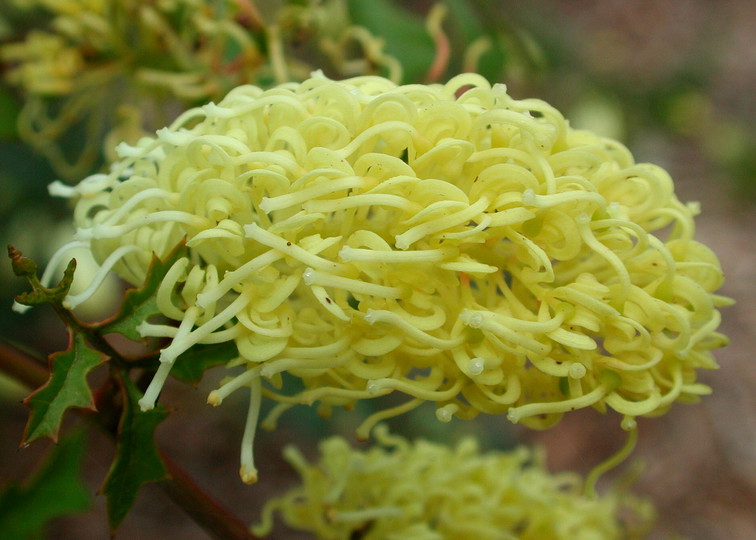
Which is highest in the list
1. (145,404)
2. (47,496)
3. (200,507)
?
(145,404)

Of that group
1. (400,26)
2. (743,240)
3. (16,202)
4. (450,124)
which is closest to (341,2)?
(400,26)

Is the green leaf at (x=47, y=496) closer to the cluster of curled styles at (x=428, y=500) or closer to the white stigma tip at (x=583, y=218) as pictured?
the cluster of curled styles at (x=428, y=500)

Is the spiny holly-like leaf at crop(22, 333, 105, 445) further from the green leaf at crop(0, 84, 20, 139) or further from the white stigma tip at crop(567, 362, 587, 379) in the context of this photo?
the green leaf at crop(0, 84, 20, 139)

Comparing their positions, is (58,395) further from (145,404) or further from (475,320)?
(475,320)

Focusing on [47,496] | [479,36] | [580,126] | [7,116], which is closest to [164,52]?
[7,116]

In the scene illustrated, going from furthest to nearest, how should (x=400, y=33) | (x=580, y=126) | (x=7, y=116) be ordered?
1. (x=580, y=126)
2. (x=7, y=116)
3. (x=400, y=33)

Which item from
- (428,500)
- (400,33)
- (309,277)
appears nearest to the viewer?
(309,277)
